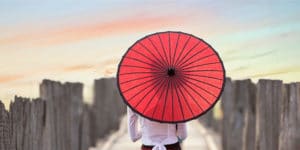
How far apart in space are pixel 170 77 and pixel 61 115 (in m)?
2.33

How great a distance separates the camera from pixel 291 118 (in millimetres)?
6102

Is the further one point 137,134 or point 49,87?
point 49,87

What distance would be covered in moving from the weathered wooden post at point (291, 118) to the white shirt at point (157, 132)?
1.33 m

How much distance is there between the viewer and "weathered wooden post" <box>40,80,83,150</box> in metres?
6.64

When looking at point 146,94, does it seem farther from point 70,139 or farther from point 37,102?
point 70,139

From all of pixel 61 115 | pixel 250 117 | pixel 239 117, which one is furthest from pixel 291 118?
pixel 239 117

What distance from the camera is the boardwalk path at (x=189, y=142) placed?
11.1 meters

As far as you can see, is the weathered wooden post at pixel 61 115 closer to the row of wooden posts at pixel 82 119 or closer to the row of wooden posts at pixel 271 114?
the row of wooden posts at pixel 82 119

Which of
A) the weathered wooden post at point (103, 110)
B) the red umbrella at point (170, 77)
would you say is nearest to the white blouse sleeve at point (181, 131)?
the red umbrella at point (170, 77)

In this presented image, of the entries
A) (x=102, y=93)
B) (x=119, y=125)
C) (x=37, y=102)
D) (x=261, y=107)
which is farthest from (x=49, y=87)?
(x=119, y=125)

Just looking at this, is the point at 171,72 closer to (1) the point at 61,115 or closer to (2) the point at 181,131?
(2) the point at 181,131

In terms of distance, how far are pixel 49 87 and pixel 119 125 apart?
7.44 meters

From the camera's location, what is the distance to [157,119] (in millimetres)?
4895

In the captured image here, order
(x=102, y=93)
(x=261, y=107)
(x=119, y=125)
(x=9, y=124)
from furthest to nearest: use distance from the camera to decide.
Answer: (x=119, y=125), (x=102, y=93), (x=261, y=107), (x=9, y=124)
